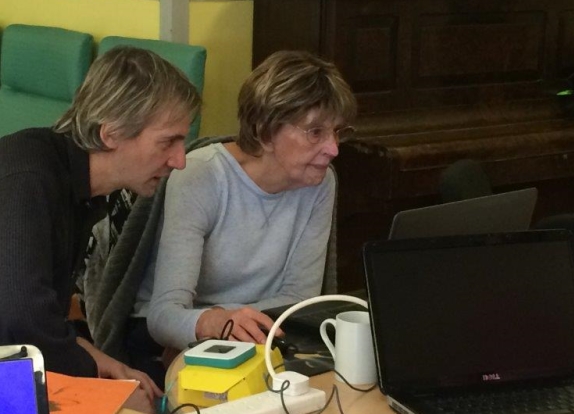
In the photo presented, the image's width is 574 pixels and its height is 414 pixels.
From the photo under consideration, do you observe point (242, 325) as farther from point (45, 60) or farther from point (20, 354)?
point (45, 60)

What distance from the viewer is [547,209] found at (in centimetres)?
366

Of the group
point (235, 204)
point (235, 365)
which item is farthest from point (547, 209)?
point (235, 365)

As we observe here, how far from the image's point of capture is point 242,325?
1.56 meters

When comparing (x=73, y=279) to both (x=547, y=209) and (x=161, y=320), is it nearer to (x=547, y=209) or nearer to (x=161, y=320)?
(x=161, y=320)

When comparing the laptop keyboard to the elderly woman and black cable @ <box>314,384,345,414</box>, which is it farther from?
the elderly woman

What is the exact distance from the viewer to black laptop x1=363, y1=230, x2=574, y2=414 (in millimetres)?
1344

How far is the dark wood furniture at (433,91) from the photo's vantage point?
3.10m

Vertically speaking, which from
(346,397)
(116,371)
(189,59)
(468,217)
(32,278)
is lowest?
(116,371)

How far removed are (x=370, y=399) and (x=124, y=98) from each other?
2.29 feet

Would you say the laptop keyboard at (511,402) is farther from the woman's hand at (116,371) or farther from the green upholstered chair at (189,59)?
the green upholstered chair at (189,59)

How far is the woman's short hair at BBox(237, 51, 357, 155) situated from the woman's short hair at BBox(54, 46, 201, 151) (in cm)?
23

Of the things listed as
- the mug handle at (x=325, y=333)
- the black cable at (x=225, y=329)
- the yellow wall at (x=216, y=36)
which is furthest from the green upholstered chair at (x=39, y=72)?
the mug handle at (x=325, y=333)

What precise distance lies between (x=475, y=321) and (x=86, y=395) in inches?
22.1

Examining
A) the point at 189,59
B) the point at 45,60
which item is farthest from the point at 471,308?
the point at 45,60
